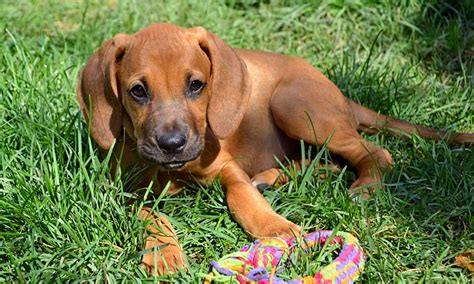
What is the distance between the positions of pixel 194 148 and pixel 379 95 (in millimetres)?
2117

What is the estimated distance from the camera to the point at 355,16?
7.29 metres

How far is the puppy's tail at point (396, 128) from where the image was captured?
5375 mm

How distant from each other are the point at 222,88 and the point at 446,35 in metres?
2.90

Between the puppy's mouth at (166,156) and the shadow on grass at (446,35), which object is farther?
the shadow on grass at (446,35)

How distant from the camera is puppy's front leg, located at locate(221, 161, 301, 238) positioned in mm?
4457

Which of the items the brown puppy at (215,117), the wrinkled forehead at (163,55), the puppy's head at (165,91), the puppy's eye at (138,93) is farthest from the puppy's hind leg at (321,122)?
the puppy's eye at (138,93)

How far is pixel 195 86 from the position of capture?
4.66 meters

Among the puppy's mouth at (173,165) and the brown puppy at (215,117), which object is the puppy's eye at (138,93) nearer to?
the brown puppy at (215,117)

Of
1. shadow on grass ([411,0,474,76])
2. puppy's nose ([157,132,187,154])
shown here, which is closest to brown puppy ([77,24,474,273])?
puppy's nose ([157,132,187,154])

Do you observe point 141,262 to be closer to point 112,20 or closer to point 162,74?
point 162,74

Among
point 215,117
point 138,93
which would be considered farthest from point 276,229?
point 138,93

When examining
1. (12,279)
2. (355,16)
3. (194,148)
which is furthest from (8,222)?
(355,16)

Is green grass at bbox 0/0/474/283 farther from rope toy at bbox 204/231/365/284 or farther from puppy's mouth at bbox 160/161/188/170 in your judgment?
puppy's mouth at bbox 160/161/188/170

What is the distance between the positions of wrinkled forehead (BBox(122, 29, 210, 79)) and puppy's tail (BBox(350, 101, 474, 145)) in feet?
4.69
